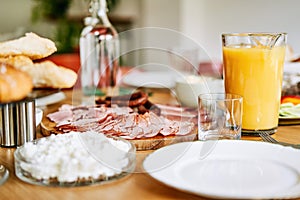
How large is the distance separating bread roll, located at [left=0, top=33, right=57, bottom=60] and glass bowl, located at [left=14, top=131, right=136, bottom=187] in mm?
190

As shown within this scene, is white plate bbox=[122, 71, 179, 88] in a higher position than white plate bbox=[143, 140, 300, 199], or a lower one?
higher

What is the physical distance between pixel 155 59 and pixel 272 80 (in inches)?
137

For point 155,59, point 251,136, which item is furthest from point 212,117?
point 155,59

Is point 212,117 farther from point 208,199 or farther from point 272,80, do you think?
point 208,199

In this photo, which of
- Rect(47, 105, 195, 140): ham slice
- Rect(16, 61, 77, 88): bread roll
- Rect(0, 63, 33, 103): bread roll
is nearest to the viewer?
Rect(0, 63, 33, 103): bread roll

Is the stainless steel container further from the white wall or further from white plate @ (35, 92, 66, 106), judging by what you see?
the white wall

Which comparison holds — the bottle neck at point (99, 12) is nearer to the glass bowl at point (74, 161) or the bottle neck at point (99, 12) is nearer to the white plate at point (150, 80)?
the white plate at point (150, 80)

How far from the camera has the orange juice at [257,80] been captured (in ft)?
3.71

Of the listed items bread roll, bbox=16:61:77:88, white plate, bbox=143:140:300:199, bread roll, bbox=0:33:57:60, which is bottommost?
white plate, bbox=143:140:300:199

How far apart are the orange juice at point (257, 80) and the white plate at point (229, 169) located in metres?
0.20

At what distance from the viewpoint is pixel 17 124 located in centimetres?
104

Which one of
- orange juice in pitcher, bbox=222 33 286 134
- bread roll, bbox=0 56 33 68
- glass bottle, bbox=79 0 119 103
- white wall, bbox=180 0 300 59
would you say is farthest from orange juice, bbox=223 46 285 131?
white wall, bbox=180 0 300 59

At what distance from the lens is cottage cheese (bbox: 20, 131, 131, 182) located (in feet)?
2.60

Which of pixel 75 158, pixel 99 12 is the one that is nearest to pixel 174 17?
pixel 99 12
